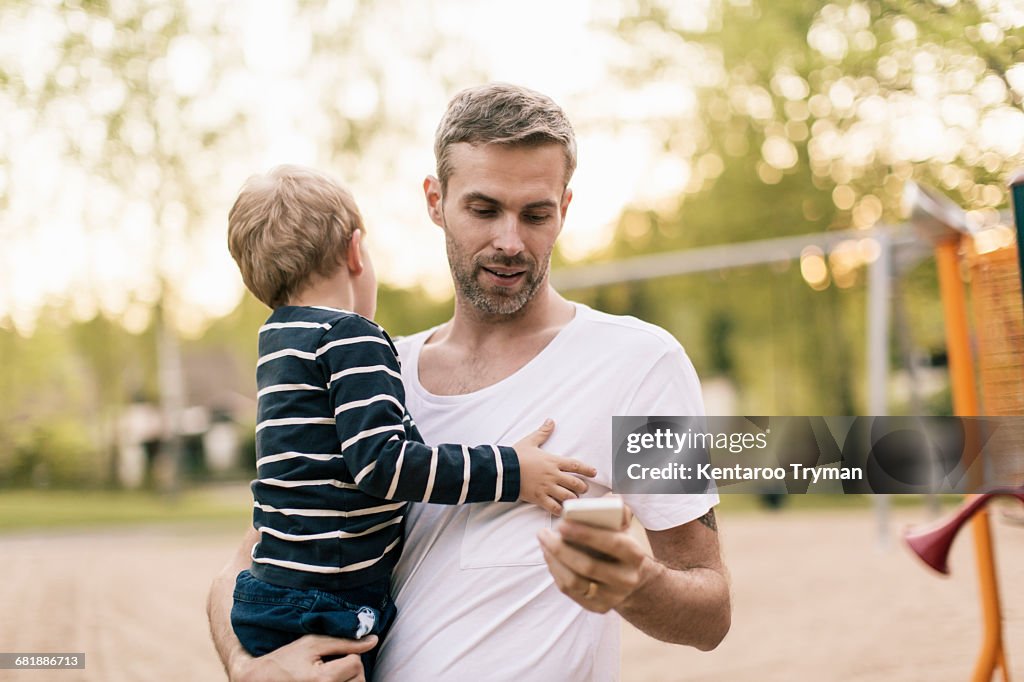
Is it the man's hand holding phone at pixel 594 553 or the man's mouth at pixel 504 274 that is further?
the man's mouth at pixel 504 274

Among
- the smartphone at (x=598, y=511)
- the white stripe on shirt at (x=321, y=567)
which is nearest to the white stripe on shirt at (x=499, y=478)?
the white stripe on shirt at (x=321, y=567)

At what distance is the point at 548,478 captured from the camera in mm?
1481

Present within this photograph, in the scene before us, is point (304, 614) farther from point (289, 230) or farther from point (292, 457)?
point (289, 230)

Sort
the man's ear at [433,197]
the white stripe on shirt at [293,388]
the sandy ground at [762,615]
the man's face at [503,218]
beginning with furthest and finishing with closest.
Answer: the sandy ground at [762,615] → the man's ear at [433,197] → the man's face at [503,218] → the white stripe on shirt at [293,388]

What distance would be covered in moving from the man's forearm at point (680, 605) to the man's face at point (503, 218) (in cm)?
59

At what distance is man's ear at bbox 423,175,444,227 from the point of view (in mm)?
1927

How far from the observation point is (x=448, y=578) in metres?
1.57

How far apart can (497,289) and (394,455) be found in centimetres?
43

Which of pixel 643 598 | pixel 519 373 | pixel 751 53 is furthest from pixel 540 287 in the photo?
A: pixel 751 53

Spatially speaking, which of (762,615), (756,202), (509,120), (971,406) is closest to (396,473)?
(509,120)

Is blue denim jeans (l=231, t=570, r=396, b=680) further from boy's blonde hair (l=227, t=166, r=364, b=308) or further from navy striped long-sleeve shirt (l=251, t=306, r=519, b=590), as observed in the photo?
boy's blonde hair (l=227, t=166, r=364, b=308)

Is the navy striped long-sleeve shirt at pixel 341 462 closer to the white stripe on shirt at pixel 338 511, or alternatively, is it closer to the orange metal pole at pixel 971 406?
the white stripe on shirt at pixel 338 511

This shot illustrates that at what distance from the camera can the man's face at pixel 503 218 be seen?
5.54 feet

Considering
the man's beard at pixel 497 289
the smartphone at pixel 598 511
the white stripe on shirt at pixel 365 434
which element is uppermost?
the man's beard at pixel 497 289
